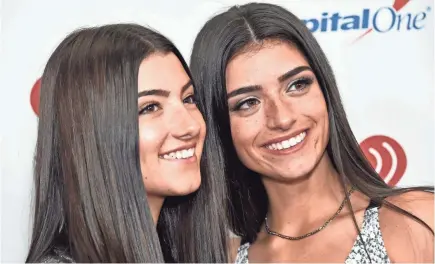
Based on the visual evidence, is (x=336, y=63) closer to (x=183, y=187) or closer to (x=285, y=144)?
(x=285, y=144)

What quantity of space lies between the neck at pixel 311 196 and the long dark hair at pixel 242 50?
0.10 ft

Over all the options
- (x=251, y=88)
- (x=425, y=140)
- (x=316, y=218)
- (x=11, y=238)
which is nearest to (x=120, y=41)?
(x=251, y=88)

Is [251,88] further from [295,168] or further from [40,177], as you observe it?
[40,177]

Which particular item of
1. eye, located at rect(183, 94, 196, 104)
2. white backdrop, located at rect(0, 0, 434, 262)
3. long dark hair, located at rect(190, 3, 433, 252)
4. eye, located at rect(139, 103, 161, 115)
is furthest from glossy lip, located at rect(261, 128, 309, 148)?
white backdrop, located at rect(0, 0, 434, 262)

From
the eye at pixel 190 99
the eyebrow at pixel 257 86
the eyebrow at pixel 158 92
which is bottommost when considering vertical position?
the eye at pixel 190 99

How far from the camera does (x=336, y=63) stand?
213 cm

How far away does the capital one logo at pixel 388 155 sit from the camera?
2.13 metres

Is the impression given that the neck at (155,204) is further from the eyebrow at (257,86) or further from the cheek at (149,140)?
the eyebrow at (257,86)

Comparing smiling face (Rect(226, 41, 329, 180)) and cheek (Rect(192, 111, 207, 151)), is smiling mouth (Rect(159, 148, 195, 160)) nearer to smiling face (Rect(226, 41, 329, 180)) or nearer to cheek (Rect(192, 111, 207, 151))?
cheek (Rect(192, 111, 207, 151))

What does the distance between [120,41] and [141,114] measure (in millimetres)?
168

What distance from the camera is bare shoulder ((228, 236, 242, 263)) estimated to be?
179 cm

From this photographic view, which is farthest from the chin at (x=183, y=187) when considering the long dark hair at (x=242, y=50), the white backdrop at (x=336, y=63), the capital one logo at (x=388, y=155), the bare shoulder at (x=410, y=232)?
the capital one logo at (x=388, y=155)

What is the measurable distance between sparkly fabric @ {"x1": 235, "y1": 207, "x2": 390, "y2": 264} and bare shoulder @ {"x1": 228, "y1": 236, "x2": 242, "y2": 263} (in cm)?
34

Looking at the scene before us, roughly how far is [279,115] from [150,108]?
32 centimetres
